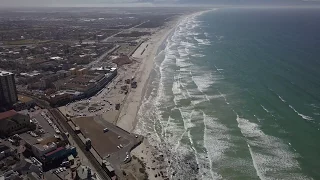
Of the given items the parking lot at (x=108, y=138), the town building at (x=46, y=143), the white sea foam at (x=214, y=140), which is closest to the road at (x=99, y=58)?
the parking lot at (x=108, y=138)

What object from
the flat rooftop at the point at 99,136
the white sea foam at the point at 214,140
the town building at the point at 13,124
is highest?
the town building at the point at 13,124

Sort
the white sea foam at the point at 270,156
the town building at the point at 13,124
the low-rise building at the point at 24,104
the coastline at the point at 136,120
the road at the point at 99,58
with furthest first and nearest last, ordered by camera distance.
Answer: the road at the point at 99,58 → the low-rise building at the point at 24,104 → the town building at the point at 13,124 → the coastline at the point at 136,120 → the white sea foam at the point at 270,156

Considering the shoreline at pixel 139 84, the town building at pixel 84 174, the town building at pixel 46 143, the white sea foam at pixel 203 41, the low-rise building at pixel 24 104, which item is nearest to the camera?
the town building at pixel 84 174

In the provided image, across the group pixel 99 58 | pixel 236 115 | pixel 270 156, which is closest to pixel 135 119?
pixel 236 115

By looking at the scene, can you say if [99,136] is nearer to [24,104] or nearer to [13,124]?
[13,124]

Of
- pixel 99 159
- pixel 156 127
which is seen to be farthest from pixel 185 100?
pixel 99 159

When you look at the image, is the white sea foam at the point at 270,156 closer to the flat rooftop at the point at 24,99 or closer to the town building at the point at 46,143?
the town building at the point at 46,143
